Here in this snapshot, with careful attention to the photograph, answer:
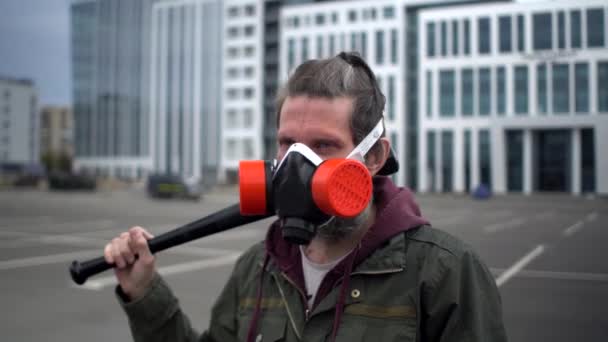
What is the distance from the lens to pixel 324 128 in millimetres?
1508

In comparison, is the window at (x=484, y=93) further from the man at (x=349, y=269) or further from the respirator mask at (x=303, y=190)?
the respirator mask at (x=303, y=190)

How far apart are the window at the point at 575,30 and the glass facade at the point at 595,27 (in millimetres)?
39

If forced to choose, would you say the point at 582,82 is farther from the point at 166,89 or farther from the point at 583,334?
the point at 166,89

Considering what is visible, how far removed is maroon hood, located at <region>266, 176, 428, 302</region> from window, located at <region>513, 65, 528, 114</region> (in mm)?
952

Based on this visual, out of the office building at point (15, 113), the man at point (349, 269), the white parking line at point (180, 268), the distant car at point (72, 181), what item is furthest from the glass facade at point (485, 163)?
the distant car at point (72, 181)

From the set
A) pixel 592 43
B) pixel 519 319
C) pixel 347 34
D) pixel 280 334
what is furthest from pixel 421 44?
pixel 347 34

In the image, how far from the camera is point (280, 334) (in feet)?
Answer: 5.22

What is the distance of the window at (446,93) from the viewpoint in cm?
275

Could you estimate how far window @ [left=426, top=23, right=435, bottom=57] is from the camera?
278 centimetres

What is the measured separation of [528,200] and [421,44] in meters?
1.16

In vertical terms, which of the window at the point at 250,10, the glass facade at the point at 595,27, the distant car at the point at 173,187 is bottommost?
the distant car at the point at 173,187

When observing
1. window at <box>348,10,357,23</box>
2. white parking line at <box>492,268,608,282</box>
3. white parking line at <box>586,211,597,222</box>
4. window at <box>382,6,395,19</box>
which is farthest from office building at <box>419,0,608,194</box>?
window at <box>348,10,357,23</box>

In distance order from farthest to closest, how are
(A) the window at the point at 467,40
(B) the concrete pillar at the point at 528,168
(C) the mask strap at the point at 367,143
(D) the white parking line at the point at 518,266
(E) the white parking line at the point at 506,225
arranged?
(E) the white parking line at the point at 506,225 → (B) the concrete pillar at the point at 528,168 → (A) the window at the point at 467,40 → (D) the white parking line at the point at 518,266 → (C) the mask strap at the point at 367,143

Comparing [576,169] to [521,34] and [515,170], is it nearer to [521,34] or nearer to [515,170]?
[521,34]
